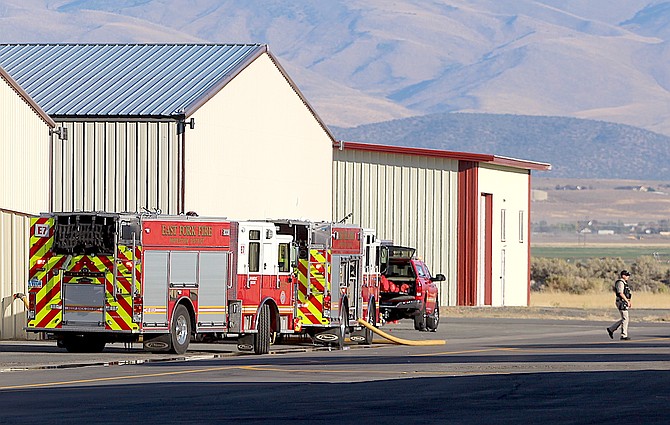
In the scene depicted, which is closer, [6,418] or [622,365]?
[6,418]

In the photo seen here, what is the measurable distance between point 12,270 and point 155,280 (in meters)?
6.76

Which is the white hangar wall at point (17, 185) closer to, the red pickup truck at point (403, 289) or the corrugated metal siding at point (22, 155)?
the corrugated metal siding at point (22, 155)

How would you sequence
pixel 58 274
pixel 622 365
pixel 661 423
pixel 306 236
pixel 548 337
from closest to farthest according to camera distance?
pixel 661 423
pixel 622 365
pixel 58 274
pixel 306 236
pixel 548 337

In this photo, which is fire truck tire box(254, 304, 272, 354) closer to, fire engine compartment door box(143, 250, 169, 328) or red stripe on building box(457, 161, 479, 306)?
fire engine compartment door box(143, 250, 169, 328)

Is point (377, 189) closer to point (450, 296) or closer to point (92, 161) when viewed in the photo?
point (450, 296)

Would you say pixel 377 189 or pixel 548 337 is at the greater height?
pixel 377 189

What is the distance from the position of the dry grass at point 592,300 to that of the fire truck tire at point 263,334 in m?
33.0

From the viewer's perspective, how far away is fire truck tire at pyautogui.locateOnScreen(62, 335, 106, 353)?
96.0ft

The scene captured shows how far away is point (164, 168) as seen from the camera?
42.2 meters

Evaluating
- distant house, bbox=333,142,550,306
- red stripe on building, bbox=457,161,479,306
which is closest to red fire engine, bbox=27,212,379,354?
distant house, bbox=333,142,550,306

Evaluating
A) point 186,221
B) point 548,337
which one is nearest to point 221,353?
point 186,221

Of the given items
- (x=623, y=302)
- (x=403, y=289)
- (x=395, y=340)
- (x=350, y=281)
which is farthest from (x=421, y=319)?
(x=350, y=281)

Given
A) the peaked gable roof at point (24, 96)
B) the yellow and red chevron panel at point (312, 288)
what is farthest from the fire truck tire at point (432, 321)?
the peaked gable roof at point (24, 96)

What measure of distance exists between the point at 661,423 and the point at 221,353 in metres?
14.8
